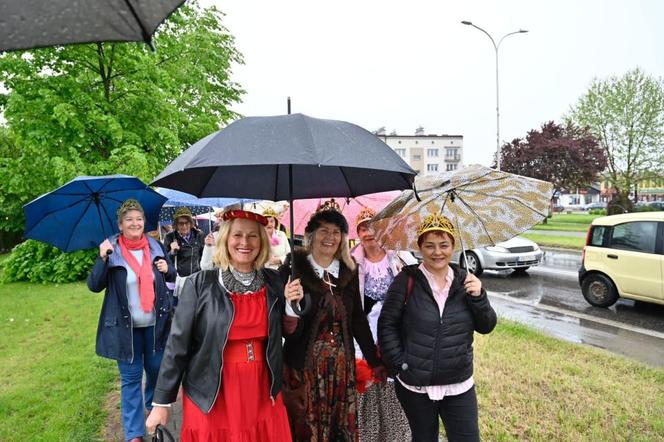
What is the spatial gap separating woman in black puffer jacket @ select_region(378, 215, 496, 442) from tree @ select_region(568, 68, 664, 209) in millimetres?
33935

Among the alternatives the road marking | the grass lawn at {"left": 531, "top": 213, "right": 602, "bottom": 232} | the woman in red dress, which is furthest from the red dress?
the grass lawn at {"left": 531, "top": 213, "right": 602, "bottom": 232}

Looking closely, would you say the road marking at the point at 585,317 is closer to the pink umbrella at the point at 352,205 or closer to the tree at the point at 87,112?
the pink umbrella at the point at 352,205

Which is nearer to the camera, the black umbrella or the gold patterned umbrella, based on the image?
the black umbrella

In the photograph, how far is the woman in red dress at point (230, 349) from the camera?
2186mm

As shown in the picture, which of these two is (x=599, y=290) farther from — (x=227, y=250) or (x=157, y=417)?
(x=157, y=417)

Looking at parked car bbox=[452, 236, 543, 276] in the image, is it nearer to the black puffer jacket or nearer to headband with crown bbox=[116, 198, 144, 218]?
the black puffer jacket

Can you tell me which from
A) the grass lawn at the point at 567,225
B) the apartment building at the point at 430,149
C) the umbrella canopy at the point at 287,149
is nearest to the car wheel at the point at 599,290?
the umbrella canopy at the point at 287,149

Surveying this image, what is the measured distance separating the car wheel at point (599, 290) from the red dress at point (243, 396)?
785cm

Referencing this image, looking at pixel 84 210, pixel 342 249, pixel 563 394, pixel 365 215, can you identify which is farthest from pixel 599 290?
pixel 84 210

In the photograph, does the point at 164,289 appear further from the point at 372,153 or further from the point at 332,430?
the point at 372,153

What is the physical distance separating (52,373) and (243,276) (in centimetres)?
428

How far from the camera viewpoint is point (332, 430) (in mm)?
2723

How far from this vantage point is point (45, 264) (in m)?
12.1

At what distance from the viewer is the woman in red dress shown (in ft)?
7.17
